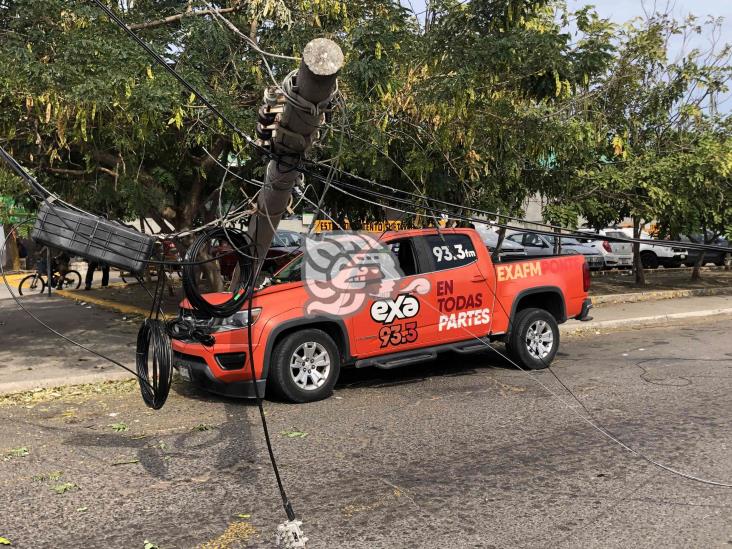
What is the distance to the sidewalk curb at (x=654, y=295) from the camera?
55.1 feet

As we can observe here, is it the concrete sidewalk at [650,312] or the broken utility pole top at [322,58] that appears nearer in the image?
the broken utility pole top at [322,58]

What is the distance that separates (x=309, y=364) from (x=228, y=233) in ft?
7.96

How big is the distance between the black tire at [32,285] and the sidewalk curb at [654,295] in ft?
48.0

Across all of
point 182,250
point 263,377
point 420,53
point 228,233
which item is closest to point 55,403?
point 263,377

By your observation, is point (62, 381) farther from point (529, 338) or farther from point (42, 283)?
point (42, 283)

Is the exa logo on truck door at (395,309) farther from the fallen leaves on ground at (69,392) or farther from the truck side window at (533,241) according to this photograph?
the truck side window at (533,241)

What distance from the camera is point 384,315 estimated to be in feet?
27.8

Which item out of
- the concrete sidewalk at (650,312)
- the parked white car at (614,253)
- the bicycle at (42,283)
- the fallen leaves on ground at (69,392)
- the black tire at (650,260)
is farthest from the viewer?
the black tire at (650,260)

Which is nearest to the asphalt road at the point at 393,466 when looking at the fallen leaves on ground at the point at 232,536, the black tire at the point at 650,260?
the fallen leaves on ground at the point at 232,536

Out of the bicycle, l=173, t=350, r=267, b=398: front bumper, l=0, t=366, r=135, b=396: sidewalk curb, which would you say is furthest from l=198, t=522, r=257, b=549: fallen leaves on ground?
the bicycle

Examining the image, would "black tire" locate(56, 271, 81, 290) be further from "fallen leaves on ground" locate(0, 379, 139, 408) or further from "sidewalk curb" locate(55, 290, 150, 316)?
"fallen leaves on ground" locate(0, 379, 139, 408)

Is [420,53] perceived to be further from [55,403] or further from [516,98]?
[55,403]

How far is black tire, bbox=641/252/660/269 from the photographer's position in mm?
28125

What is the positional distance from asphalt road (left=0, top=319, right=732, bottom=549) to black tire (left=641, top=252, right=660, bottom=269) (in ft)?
66.0
